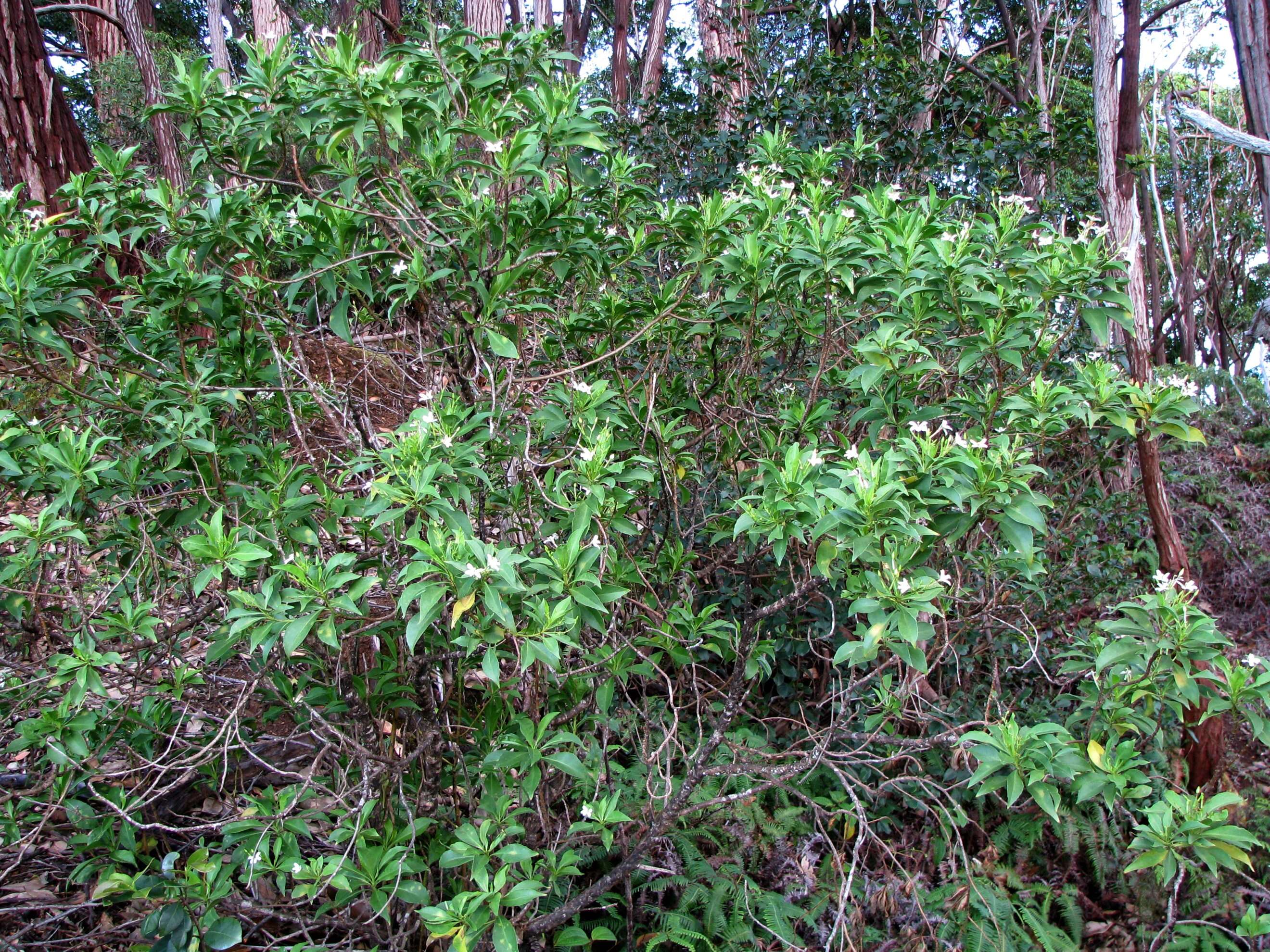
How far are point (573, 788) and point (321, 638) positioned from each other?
1237 millimetres

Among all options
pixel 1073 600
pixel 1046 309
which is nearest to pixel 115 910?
pixel 1046 309

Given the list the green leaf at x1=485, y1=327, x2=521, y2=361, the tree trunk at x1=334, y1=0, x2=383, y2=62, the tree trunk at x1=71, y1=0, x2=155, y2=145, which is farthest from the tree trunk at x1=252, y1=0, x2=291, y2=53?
the green leaf at x1=485, y1=327, x2=521, y2=361

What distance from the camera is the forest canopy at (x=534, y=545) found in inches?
86.3

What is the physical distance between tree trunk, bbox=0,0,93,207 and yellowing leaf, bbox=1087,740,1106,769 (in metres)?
6.29

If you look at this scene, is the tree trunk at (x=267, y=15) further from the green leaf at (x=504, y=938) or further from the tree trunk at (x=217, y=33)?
the green leaf at (x=504, y=938)

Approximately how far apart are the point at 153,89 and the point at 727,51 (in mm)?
4984

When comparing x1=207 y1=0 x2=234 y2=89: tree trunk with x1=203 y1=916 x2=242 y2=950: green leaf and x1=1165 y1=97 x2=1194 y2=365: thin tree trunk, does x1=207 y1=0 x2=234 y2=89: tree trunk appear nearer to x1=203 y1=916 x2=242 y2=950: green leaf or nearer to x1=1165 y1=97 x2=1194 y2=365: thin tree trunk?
x1=203 y1=916 x2=242 y2=950: green leaf

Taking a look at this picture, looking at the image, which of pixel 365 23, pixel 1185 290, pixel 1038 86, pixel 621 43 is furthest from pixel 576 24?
pixel 1185 290

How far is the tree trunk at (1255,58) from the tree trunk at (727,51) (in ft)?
9.98

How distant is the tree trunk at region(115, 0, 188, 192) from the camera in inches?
265

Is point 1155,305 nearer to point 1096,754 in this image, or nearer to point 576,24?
point 1096,754

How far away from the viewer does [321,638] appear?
203cm

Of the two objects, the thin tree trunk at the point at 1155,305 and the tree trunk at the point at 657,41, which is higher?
the tree trunk at the point at 657,41

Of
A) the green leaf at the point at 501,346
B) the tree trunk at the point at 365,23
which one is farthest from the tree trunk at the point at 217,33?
the green leaf at the point at 501,346
